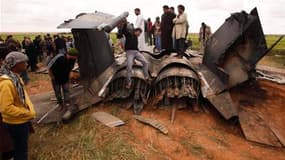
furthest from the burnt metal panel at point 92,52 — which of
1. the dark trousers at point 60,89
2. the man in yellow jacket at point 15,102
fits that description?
the man in yellow jacket at point 15,102

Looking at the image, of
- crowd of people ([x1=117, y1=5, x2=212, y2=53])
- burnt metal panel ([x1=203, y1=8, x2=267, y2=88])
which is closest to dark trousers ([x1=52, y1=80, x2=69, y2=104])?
crowd of people ([x1=117, y1=5, x2=212, y2=53])

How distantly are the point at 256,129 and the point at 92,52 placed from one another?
4948 millimetres

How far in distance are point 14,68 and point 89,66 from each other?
16.0 ft

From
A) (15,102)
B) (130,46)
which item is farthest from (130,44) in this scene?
(15,102)

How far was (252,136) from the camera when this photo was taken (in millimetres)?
6605

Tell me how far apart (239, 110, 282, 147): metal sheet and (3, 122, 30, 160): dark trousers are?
4.84 m

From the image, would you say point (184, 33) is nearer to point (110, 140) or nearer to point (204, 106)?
point (204, 106)

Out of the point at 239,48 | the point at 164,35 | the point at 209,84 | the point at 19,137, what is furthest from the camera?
the point at 164,35

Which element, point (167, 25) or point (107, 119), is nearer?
point (107, 119)

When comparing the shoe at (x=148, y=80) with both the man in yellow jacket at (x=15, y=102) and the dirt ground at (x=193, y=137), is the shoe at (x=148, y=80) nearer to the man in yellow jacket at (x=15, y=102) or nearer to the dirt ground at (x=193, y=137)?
the dirt ground at (x=193, y=137)

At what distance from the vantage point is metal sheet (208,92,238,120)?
6859 millimetres

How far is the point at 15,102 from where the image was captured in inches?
145

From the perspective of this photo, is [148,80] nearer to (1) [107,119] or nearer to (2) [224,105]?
(1) [107,119]

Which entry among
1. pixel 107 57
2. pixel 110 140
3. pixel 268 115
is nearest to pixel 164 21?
pixel 107 57
